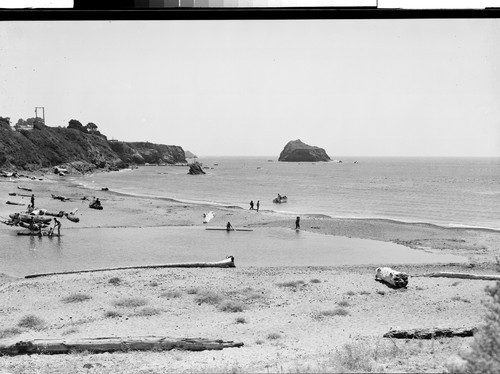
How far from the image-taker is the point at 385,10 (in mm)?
5645

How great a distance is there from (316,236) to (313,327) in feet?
25.0

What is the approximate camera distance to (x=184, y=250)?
11586 millimetres

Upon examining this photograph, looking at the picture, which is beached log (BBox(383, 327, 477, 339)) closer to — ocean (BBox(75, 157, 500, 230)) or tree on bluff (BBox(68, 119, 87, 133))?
tree on bluff (BBox(68, 119, 87, 133))

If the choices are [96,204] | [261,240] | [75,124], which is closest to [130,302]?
[75,124]

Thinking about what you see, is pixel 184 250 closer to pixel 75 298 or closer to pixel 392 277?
pixel 75 298

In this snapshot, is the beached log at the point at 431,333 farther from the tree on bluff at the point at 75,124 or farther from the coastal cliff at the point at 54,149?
the coastal cliff at the point at 54,149

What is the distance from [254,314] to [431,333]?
311 centimetres

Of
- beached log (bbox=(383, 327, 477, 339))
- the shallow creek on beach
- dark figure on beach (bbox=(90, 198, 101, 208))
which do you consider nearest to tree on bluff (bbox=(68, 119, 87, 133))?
the shallow creek on beach

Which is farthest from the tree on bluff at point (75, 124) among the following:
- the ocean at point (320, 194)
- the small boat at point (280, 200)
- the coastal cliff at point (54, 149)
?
the small boat at point (280, 200)

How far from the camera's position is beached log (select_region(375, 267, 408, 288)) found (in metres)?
8.98

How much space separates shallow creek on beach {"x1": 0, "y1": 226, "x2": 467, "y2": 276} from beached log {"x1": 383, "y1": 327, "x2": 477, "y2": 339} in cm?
459

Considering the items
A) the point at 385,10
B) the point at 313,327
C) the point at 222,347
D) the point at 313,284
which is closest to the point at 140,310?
the point at 222,347

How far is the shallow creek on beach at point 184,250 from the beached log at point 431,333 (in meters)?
4.59

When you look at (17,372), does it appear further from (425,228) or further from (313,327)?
(425,228)
